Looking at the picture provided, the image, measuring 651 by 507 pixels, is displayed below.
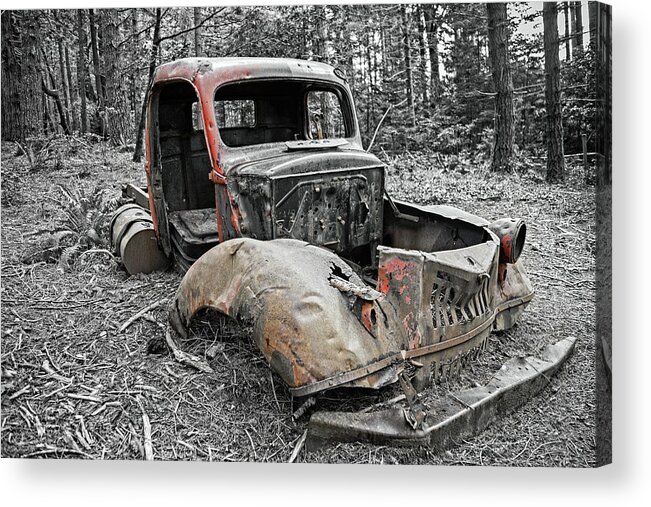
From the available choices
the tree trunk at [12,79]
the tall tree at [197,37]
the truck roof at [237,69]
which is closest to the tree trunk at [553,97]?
the truck roof at [237,69]

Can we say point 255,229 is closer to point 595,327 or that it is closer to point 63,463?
point 63,463

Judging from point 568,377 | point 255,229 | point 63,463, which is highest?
point 255,229

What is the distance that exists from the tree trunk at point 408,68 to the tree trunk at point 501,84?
1.44ft

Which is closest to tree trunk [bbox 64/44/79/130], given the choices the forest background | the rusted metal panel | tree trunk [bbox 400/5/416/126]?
the forest background

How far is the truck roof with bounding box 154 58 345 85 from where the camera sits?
11.1ft

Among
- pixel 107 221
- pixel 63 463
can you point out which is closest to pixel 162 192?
pixel 107 221

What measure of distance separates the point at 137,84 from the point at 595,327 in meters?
2.88

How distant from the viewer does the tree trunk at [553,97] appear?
9.99 feet

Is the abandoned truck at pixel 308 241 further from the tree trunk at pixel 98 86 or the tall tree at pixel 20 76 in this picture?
the tall tree at pixel 20 76

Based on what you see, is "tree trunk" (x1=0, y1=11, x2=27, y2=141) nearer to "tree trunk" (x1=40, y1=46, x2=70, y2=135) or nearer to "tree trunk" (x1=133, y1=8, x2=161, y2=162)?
"tree trunk" (x1=40, y1=46, x2=70, y2=135)

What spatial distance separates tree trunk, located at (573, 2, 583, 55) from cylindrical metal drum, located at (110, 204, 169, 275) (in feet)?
8.67

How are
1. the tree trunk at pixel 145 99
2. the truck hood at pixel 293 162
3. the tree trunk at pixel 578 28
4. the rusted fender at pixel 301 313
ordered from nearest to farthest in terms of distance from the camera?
1. the rusted fender at pixel 301 313
2. the tree trunk at pixel 578 28
3. the truck hood at pixel 293 162
4. the tree trunk at pixel 145 99

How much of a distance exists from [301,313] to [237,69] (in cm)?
172

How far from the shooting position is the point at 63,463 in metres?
3.02
